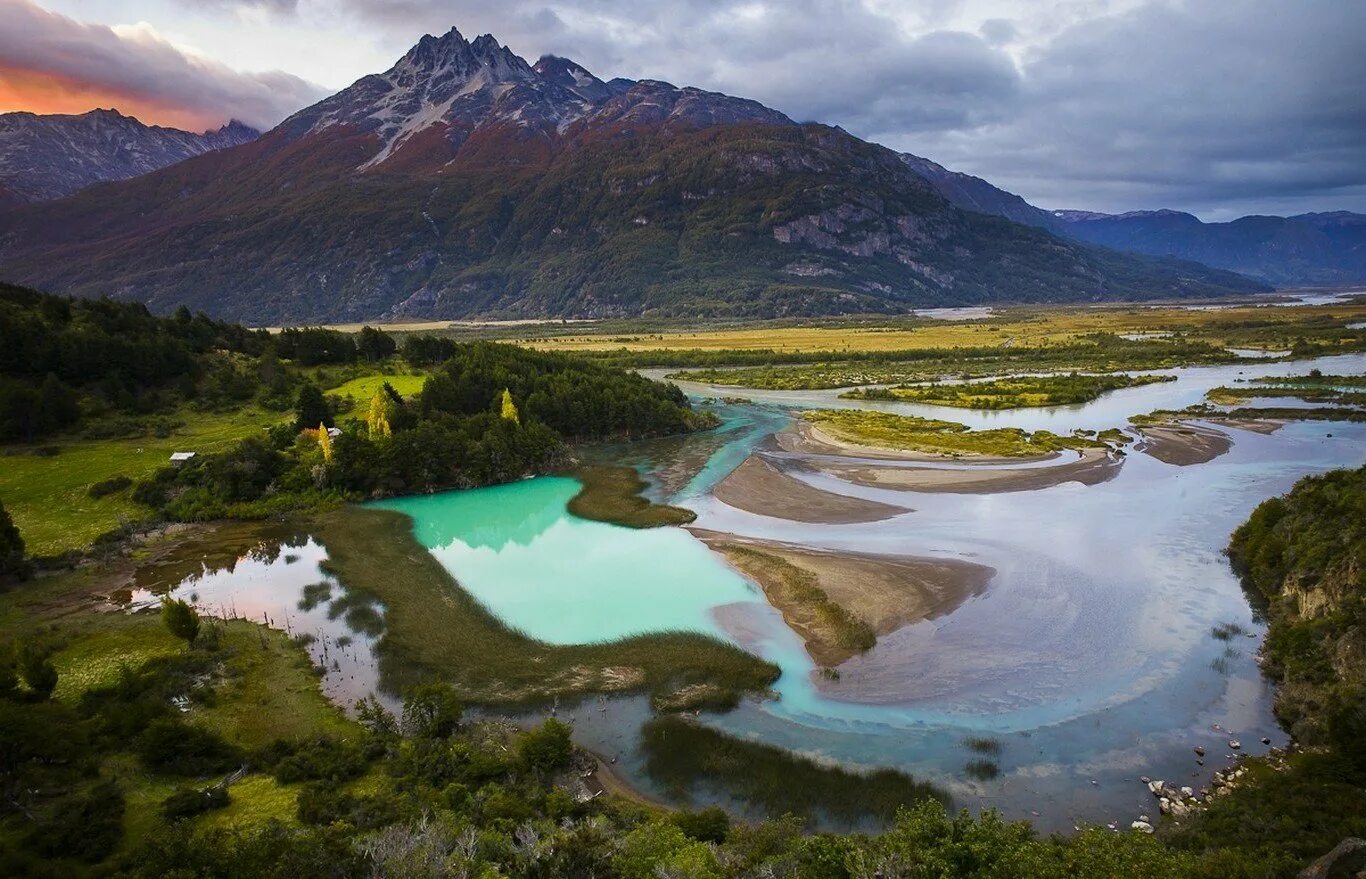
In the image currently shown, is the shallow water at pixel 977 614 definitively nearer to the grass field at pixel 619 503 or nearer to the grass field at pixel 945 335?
the grass field at pixel 619 503

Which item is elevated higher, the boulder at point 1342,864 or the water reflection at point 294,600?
the boulder at point 1342,864

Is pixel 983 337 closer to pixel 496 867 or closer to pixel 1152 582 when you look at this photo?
pixel 1152 582

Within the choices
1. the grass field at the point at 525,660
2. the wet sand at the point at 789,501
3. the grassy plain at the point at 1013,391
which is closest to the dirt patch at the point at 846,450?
the wet sand at the point at 789,501

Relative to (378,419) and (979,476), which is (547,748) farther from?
(378,419)

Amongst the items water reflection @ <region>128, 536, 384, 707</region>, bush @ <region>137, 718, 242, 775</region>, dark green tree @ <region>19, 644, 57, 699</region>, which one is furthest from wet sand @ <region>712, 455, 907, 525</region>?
dark green tree @ <region>19, 644, 57, 699</region>

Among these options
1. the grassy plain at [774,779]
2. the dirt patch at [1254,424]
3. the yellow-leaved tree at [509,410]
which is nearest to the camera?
the grassy plain at [774,779]

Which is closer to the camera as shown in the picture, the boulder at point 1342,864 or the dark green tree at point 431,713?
the boulder at point 1342,864

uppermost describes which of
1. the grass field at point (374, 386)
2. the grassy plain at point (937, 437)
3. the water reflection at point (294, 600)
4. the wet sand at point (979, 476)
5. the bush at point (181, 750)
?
the grass field at point (374, 386)
